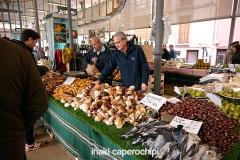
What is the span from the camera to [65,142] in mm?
2102

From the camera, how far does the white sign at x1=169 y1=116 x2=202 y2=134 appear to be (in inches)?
44.1

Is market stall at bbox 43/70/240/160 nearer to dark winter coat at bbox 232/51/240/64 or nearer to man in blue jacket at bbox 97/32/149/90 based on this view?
man in blue jacket at bbox 97/32/149/90

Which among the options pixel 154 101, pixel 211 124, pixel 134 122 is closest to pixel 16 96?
pixel 134 122

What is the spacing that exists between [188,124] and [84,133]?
39.5 inches

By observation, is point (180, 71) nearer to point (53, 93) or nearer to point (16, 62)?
point (53, 93)

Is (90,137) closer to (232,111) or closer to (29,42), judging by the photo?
(232,111)

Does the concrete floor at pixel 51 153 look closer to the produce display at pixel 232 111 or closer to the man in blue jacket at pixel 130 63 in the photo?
the man in blue jacket at pixel 130 63

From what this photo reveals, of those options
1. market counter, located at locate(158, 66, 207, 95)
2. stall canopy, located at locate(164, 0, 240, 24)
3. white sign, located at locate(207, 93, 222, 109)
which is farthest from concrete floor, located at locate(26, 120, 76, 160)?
stall canopy, located at locate(164, 0, 240, 24)

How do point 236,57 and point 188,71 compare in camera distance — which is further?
point 188,71

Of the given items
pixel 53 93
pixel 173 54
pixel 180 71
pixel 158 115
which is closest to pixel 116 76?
pixel 53 93

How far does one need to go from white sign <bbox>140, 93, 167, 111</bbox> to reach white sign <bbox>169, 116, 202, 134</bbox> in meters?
0.26

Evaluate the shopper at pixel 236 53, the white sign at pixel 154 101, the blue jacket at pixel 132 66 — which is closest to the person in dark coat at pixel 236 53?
the shopper at pixel 236 53

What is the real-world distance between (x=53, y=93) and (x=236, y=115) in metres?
2.44

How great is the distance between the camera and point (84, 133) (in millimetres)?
1641
